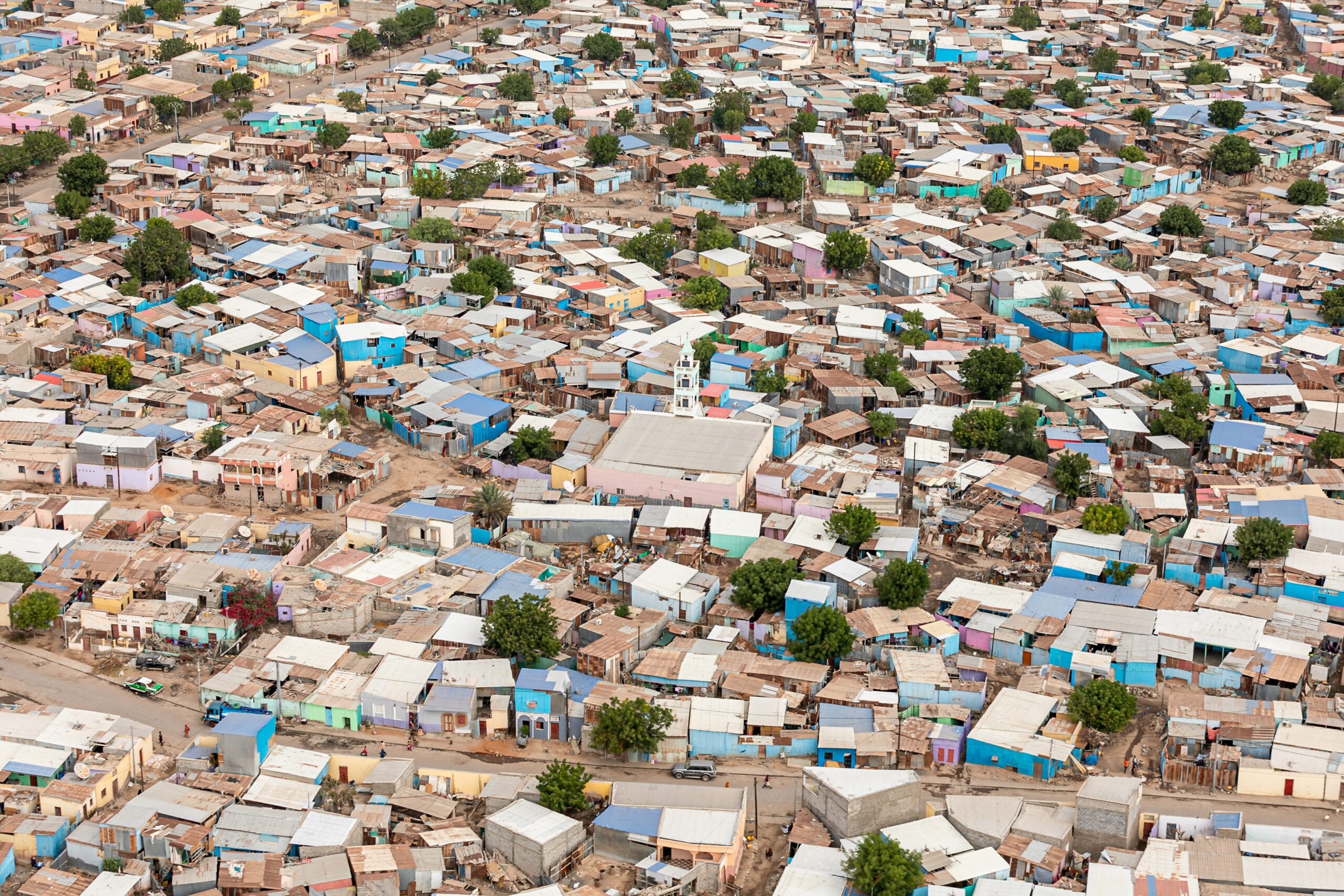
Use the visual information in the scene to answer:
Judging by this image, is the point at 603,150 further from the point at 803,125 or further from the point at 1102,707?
the point at 1102,707

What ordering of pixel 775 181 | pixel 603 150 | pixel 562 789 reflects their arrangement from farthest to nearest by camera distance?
pixel 603 150
pixel 775 181
pixel 562 789

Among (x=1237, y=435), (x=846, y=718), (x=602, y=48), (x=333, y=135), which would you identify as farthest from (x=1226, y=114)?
(x=846, y=718)

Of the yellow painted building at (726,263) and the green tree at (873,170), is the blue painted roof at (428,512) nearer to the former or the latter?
the yellow painted building at (726,263)

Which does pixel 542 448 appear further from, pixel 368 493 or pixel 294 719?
pixel 294 719

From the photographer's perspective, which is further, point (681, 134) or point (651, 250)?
point (681, 134)

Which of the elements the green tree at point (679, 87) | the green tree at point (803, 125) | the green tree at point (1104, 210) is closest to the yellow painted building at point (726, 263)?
the green tree at point (1104, 210)
